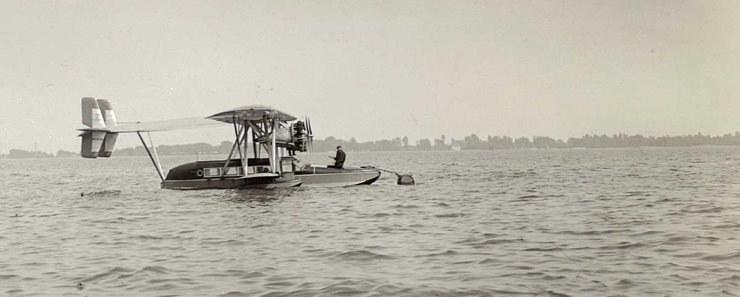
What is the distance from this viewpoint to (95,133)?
35.0m

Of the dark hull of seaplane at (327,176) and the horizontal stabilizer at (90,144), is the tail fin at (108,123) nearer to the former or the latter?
the horizontal stabilizer at (90,144)

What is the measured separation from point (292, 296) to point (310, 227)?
846 cm

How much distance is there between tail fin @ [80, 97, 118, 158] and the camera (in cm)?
3481

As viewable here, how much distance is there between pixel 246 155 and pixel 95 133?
9.88 meters

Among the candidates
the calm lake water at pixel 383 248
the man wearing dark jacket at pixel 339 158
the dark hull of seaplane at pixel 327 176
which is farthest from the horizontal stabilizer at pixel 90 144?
the man wearing dark jacket at pixel 339 158

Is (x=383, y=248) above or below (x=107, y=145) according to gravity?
below

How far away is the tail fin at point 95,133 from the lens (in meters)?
34.8

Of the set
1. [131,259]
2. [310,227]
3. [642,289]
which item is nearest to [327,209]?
[310,227]

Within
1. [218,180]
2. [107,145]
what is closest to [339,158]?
[218,180]

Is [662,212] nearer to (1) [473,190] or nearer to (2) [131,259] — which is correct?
(1) [473,190]

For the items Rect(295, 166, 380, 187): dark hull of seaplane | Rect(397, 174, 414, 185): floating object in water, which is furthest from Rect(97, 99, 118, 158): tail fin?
Rect(397, 174, 414, 185): floating object in water

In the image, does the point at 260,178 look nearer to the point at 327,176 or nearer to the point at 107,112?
the point at 327,176

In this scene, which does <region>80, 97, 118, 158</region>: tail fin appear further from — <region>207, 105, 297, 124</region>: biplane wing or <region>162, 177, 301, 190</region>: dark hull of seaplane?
<region>207, 105, 297, 124</region>: biplane wing

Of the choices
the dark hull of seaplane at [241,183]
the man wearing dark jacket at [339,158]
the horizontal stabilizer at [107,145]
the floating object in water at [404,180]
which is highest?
the horizontal stabilizer at [107,145]
